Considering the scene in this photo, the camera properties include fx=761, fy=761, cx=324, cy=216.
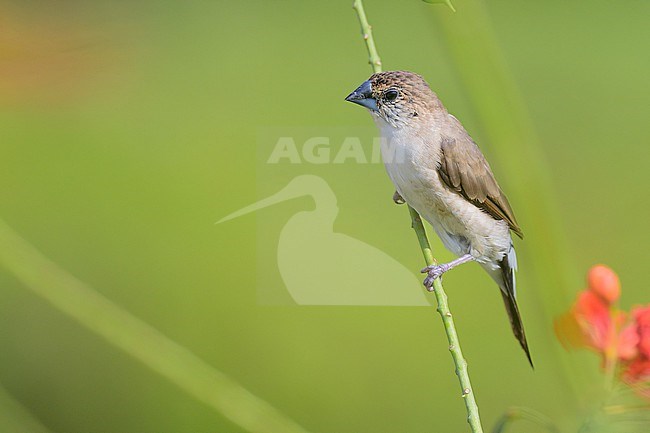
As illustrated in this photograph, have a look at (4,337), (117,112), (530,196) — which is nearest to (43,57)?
(117,112)

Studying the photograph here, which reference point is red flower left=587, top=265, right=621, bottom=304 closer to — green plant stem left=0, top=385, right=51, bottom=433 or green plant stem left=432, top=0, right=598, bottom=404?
green plant stem left=432, top=0, right=598, bottom=404

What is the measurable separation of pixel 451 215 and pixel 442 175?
7cm

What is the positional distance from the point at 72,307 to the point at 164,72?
6.31ft

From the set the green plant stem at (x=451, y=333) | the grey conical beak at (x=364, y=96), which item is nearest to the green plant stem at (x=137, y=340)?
the green plant stem at (x=451, y=333)

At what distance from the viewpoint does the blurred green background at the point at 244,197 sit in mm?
1682

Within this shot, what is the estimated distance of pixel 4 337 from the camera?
5.76 feet

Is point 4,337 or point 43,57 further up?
point 43,57

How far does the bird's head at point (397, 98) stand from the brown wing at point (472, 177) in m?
0.08

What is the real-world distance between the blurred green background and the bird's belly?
13 cm

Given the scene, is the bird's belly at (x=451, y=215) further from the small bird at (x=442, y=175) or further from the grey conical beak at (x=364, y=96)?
the grey conical beak at (x=364, y=96)

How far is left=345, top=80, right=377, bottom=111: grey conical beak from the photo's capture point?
0.96 metres

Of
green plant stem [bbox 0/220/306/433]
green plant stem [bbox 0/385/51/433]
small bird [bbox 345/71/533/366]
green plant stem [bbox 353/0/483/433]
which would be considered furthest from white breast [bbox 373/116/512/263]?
green plant stem [bbox 0/385/51/433]

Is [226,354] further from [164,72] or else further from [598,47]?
[598,47]

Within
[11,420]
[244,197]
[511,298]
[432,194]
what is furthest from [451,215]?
[244,197]
